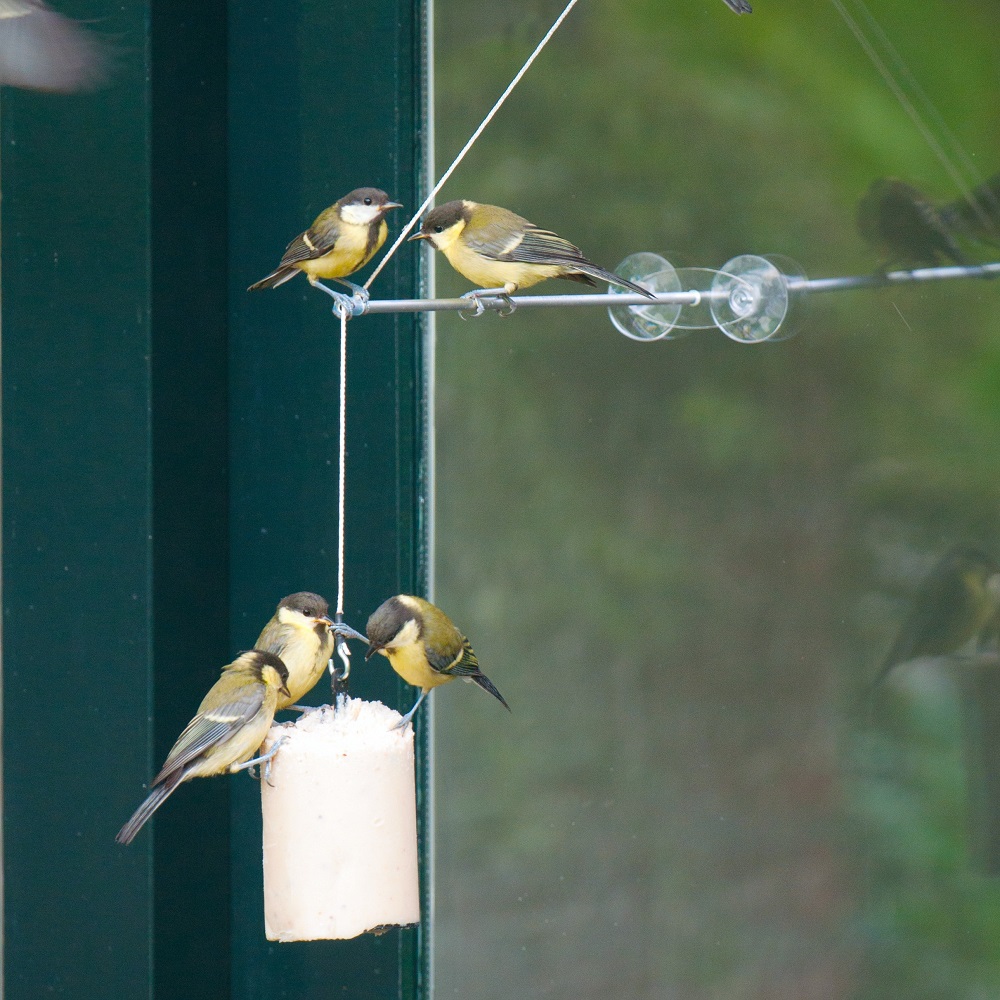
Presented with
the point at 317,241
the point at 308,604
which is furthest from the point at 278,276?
the point at 308,604

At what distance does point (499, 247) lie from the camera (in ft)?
5.98

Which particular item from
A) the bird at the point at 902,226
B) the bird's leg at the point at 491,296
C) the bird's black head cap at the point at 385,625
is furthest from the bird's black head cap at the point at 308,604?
the bird at the point at 902,226

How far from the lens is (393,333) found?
2.57 metres

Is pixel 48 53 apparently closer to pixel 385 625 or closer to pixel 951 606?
pixel 385 625

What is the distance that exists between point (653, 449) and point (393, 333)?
0.56 meters

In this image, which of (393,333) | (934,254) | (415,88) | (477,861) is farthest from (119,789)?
(934,254)

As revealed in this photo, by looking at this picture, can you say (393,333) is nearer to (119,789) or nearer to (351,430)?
(351,430)

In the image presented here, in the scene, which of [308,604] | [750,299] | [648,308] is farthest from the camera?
[648,308]

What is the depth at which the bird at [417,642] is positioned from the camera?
1659 millimetres

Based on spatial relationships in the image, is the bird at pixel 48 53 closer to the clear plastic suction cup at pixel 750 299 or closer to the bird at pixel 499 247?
the bird at pixel 499 247

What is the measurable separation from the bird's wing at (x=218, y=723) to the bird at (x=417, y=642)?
0.15 m

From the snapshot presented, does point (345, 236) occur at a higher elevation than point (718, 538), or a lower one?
higher

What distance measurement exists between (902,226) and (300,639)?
110 cm

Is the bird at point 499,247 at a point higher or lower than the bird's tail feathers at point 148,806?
higher
